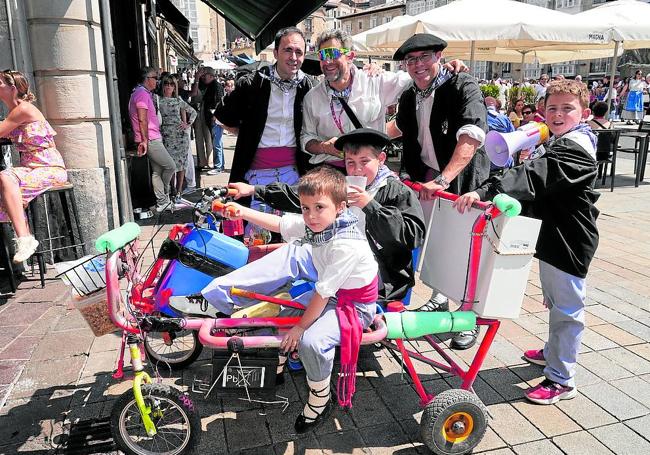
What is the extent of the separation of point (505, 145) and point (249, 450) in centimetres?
201

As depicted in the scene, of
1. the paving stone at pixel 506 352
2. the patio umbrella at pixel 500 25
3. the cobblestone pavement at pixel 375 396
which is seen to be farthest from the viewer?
the patio umbrella at pixel 500 25

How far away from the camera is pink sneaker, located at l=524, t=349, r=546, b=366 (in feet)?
11.0

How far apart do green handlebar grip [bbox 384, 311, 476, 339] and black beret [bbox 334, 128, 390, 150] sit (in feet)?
2.83

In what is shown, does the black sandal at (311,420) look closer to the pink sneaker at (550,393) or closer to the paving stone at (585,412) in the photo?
the pink sneaker at (550,393)

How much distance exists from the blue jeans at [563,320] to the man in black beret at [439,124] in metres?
0.70

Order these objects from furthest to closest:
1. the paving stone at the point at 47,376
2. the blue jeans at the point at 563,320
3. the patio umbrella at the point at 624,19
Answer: the patio umbrella at the point at 624,19
the paving stone at the point at 47,376
the blue jeans at the point at 563,320

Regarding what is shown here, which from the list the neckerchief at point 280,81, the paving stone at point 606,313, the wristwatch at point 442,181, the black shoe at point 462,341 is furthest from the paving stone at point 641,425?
the neckerchief at point 280,81

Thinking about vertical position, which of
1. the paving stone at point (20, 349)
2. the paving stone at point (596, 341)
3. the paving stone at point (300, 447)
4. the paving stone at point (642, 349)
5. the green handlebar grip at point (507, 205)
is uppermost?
the green handlebar grip at point (507, 205)

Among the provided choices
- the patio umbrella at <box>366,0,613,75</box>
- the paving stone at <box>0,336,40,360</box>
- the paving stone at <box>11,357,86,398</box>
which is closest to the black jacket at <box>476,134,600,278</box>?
the paving stone at <box>11,357,86,398</box>

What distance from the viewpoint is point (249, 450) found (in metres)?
2.52

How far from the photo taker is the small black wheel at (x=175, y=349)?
3.20 metres

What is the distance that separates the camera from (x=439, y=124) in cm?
328

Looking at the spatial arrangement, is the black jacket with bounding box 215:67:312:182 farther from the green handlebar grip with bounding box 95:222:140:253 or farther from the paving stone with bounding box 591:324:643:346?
the paving stone with bounding box 591:324:643:346

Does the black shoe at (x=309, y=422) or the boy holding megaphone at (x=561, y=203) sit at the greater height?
the boy holding megaphone at (x=561, y=203)
